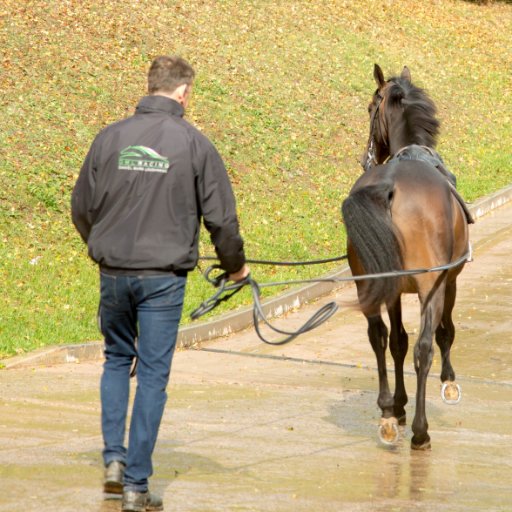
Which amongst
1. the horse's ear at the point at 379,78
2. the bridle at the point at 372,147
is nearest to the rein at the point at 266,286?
the bridle at the point at 372,147

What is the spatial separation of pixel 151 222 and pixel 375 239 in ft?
8.02

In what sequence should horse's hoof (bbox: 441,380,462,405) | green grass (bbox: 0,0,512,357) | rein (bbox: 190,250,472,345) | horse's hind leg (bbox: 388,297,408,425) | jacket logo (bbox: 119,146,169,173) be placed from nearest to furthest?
1. jacket logo (bbox: 119,146,169,173)
2. rein (bbox: 190,250,472,345)
3. horse's hind leg (bbox: 388,297,408,425)
4. horse's hoof (bbox: 441,380,462,405)
5. green grass (bbox: 0,0,512,357)

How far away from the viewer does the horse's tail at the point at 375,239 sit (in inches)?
302

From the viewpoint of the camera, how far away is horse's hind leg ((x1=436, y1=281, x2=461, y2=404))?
8633 millimetres

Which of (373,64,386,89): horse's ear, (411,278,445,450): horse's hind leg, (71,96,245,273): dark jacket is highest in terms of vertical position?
(373,64,386,89): horse's ear

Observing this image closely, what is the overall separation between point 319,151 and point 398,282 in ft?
44.5

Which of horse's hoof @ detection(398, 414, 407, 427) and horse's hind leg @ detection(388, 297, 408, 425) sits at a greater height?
horse's hind leg @ detection(388, 297, 408, 425)

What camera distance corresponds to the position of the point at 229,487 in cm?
626

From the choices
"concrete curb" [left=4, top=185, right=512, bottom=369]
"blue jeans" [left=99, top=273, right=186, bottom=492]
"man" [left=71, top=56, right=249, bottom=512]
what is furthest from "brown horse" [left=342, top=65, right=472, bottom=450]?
"concrete curb" [left=4, top=185, right=512, bottom=369]

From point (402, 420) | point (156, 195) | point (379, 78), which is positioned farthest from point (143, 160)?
point (379, 78)

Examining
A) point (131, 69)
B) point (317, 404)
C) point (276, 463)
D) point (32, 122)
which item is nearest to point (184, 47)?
point (131, 69)

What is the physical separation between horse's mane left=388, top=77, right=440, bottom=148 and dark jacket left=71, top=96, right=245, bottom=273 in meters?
3.55

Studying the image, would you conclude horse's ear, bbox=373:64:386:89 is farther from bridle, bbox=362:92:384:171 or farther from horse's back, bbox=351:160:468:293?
horse's back, bbox=351:160:468:293

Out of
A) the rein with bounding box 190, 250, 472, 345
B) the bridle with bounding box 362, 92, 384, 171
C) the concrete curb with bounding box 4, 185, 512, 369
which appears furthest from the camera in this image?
the concrete curb with bounding box 4, 185, 512, 369
